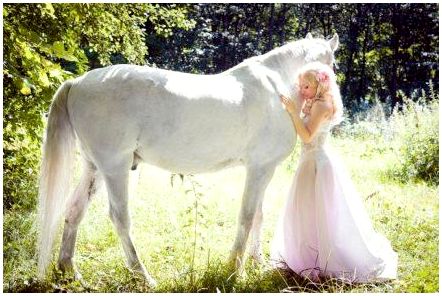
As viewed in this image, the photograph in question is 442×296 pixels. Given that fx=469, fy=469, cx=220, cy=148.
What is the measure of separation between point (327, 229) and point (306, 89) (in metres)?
1.17

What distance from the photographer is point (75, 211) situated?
146 inches

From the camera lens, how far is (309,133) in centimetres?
376

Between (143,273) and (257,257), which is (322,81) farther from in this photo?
(143,273)

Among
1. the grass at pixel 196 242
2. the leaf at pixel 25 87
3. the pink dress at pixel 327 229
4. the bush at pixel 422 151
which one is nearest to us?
the leaf at pixel 25 87

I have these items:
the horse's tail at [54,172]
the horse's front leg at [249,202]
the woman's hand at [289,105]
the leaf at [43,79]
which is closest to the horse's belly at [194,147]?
the horse's front leg at [249,202]

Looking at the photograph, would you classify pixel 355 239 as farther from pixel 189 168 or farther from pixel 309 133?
pixel 189 168

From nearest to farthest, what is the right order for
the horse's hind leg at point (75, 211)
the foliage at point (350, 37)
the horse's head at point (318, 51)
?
the horse's hind leg at point (75, 211) → the horse's head at point (318, 51) → the foliage at point (350, 37)

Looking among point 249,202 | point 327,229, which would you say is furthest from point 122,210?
point 327,229

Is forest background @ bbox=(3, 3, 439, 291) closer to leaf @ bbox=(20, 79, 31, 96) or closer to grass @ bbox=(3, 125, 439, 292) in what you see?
leaf @ bbox=(20, 79, 31, 96)

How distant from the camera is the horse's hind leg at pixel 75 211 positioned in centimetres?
369

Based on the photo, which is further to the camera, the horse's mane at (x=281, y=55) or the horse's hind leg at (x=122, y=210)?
the horse's mane at (x=281, y=55)

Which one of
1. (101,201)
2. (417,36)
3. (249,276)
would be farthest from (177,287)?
(417,36)

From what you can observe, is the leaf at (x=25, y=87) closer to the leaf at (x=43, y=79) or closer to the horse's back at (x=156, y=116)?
the horse's back at (x=156, y=116)

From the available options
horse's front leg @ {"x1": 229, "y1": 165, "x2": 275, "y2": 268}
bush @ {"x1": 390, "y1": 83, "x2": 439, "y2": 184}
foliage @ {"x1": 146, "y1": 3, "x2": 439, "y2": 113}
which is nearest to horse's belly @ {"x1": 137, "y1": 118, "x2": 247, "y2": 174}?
horse's front leg @ {"x1": 229, "y1": 165, "x2": 275, "y2": 268}
